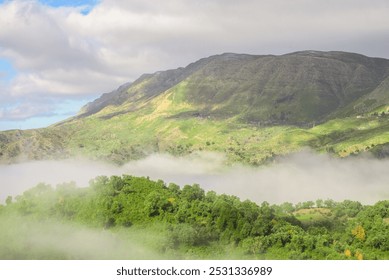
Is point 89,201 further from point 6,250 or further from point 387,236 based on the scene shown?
point 387,236

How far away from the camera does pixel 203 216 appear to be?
153m

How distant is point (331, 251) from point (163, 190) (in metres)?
73.1

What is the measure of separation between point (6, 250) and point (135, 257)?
46.1m

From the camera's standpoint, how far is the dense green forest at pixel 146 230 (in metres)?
127

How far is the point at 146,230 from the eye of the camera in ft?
452

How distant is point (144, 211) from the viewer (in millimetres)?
149125

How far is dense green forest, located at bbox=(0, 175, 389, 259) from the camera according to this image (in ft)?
415

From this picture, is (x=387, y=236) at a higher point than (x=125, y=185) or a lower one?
lower
